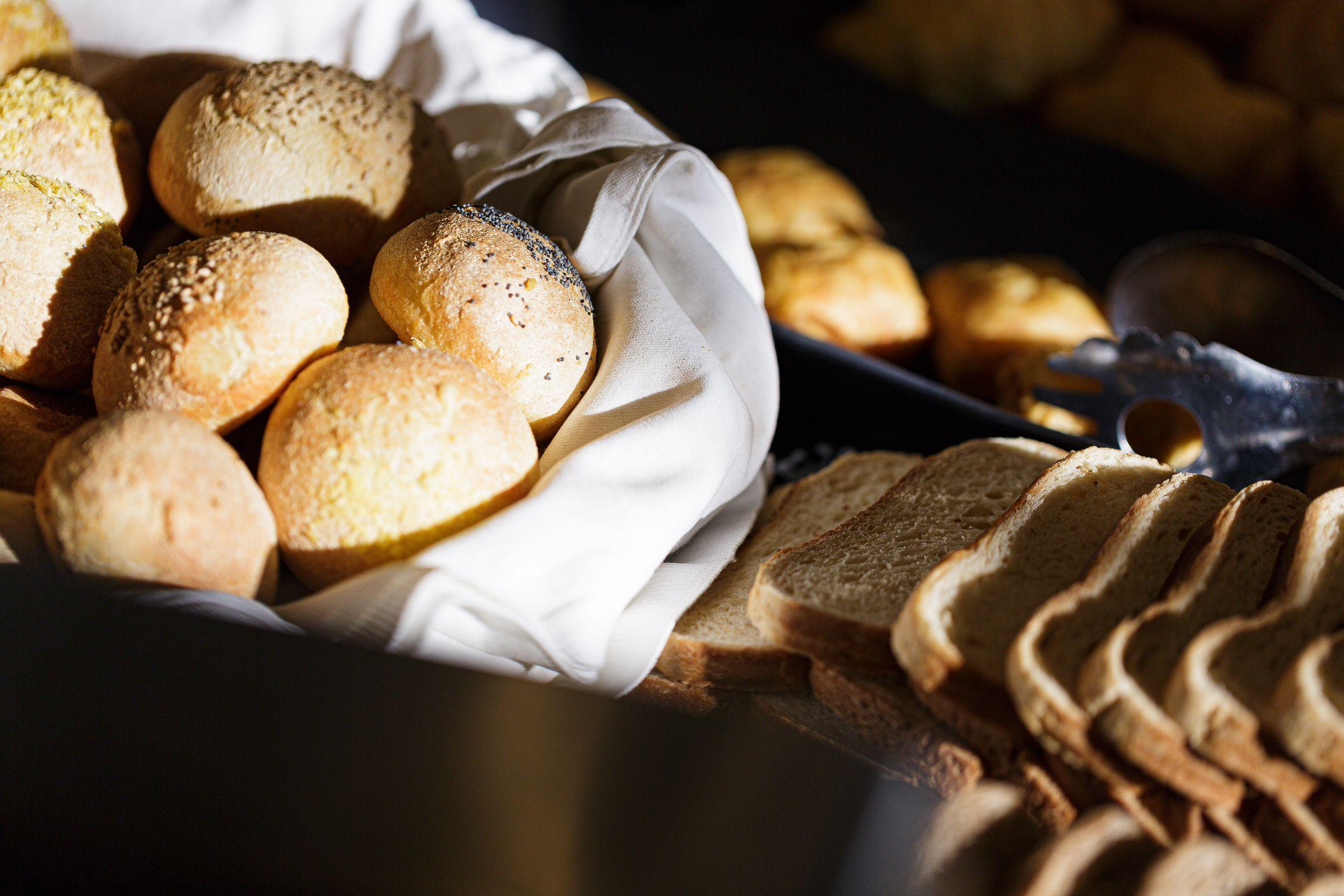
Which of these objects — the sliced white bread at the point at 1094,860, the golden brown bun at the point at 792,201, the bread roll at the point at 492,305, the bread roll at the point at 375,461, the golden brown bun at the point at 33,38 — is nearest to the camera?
the sliced white bread at the point at 1094,860

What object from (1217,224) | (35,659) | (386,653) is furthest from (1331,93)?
(35,659)

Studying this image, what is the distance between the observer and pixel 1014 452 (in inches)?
51.6

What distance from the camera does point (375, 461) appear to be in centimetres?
82

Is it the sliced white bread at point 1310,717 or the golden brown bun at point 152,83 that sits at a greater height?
the golden brown bun at point 152,83

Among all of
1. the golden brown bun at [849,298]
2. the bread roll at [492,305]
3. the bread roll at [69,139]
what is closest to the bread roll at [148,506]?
the bread roll at [492,305]

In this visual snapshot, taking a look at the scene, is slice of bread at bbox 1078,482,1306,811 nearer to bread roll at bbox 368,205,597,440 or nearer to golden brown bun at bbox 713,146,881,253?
bread roll at bbox 368,205,597,440

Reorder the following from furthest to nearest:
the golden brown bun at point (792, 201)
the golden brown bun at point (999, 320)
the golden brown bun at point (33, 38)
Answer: the golden brown bun at point (792, 201) → the golden brown bun at point (999, 320) → the golden brown bun at point (33, 38)

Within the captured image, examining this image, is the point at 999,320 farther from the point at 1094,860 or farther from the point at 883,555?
the point at 1094,860

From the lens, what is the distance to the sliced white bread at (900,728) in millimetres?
872

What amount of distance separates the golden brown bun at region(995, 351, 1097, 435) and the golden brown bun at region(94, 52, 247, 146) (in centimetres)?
136

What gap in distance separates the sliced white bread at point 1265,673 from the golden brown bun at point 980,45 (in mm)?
1712

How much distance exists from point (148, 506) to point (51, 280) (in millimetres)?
352

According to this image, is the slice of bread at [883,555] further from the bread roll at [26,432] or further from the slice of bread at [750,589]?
the bread roll at [26,432]

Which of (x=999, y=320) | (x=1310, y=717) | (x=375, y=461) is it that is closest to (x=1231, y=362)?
(x=999, y=320)
